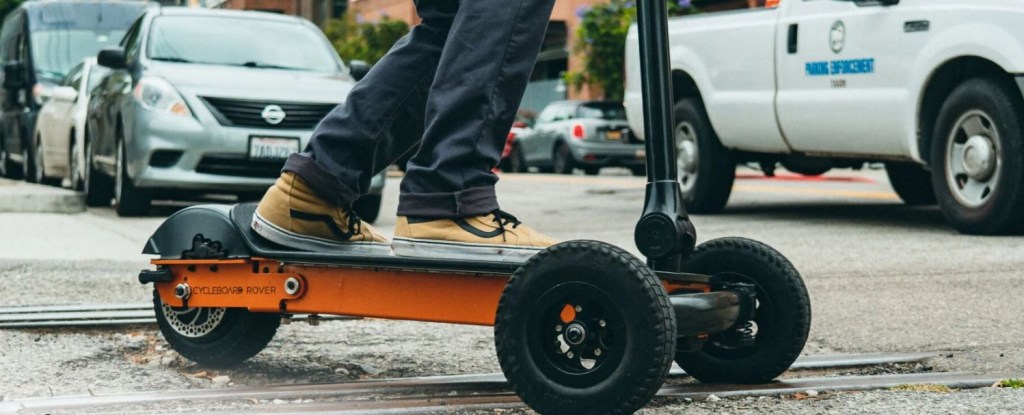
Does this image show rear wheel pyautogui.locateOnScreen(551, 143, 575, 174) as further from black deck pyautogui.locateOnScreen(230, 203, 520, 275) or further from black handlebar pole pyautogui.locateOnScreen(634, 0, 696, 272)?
black handlebar pole pyautogui.locateOnScreen(634, 0, 696, 272)

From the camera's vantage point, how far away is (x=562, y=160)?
80.9 feet

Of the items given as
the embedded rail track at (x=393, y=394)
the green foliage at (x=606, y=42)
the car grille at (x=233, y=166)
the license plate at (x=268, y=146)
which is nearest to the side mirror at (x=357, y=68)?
the license plate at (x=268, y=146)

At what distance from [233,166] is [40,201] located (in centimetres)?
119

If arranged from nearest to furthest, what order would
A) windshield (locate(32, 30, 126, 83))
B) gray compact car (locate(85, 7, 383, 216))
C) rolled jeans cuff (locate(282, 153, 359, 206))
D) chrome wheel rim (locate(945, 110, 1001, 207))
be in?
1. rolled jeans cuff (locate(282, 153, 359, 206))
2. chrome wheel rim (locate(945, 110, 1001, 207))
3. gray compact car (locate(85, 7, 383, 216))
4. windshield (locate(32, 30, 126, 83))

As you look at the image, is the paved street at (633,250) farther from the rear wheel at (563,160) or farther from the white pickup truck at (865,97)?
the rear wheel at (563,160)

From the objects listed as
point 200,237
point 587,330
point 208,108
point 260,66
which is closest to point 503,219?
point 587,330

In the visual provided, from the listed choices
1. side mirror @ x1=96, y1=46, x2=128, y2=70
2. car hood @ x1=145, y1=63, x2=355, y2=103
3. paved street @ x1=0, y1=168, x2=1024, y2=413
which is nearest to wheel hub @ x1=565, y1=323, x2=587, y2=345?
paved street @ x1=0, y1=168, x2=1024, y2=413

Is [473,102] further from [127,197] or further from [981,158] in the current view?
[127,197]

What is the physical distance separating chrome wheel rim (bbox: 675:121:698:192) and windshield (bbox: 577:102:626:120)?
13.9m

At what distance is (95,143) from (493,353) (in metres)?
7.36

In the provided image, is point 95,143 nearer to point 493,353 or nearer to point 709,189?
point 709,189

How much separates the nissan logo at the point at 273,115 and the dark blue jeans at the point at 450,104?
606 cm

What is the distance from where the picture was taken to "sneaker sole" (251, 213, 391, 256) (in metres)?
3.52

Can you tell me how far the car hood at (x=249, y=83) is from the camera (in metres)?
9.52
